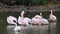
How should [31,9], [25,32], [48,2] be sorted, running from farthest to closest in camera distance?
[48,2] < [31,9] < [25,32]

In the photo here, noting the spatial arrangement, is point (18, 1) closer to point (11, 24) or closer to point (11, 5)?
point (11, 5)

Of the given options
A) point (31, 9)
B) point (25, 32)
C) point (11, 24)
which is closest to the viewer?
point (25, 32)

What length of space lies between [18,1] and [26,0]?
0.69 meters

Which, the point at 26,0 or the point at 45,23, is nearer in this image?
the point at 45,23

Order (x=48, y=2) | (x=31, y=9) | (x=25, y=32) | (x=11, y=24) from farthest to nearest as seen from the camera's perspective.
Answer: (x=48, y=2), (x=31, y=9), (x=11, y=24), (x=25, y=32)

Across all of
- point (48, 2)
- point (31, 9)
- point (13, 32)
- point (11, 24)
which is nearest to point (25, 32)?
point (13, 32)

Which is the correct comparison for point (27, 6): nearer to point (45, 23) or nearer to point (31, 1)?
point (31, 1)

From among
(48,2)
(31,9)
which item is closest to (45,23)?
(31,9)

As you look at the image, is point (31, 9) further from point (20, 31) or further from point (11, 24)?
point (20, 31)

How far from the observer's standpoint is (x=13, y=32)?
15.5 metres

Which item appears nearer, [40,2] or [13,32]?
[13,32]

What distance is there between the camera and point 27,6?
2942 cm

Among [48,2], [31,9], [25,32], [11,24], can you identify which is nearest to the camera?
[25,32]

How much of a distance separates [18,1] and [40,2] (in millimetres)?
1906
